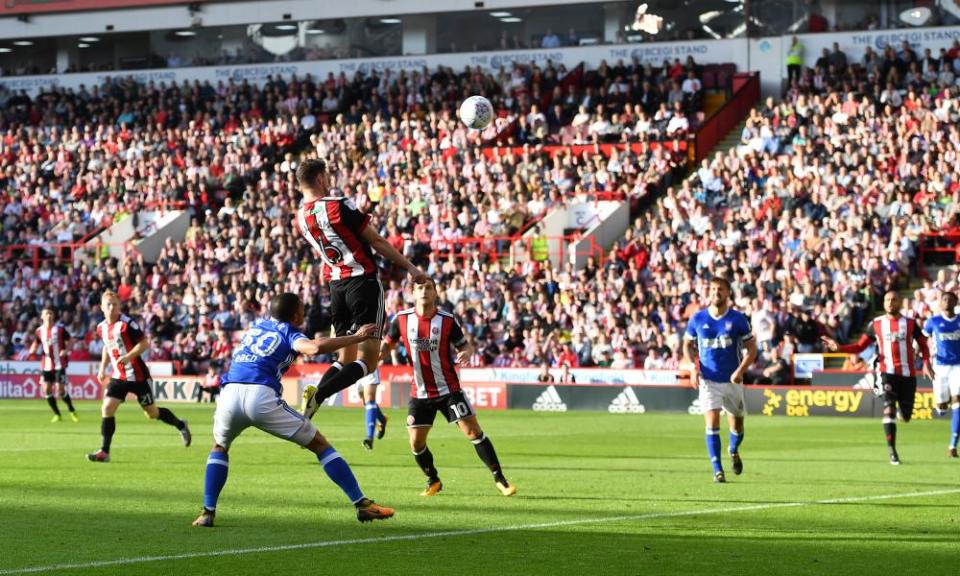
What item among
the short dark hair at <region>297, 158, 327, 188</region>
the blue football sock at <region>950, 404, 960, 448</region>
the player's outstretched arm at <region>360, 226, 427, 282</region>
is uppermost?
the short dark hair at <region>297, 158, 327, 188</region>

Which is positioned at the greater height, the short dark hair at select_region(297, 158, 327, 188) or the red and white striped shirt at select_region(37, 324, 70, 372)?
the short dark hair at select_region(297, 158, 327, 188)

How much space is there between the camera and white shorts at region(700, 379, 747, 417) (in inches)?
671

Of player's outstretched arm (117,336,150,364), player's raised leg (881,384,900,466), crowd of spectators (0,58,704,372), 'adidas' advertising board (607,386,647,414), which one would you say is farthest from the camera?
crowd of spectators (0,58,704,372)

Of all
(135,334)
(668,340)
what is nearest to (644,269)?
(668,340)

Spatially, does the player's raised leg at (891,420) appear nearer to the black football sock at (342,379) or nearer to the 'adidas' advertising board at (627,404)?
the black football sock at (342,379)

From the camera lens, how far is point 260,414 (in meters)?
11.8

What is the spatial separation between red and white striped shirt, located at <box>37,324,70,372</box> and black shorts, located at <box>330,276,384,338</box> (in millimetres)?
19534

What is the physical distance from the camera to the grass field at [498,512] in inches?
409

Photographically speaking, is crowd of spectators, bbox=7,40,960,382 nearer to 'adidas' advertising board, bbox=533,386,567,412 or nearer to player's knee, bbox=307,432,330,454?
'adidas' advertising board, bbox=533,386,567,412

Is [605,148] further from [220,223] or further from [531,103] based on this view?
[220,223]

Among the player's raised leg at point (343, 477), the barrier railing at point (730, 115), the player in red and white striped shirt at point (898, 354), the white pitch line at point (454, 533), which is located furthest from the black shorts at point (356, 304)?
the barrier railing at point (730, 115)

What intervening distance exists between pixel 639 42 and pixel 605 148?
657 cm

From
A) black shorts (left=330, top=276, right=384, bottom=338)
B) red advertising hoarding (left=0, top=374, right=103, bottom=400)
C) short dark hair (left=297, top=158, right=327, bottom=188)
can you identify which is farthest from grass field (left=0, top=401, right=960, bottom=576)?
red advertising hoarding (left=0, top=374, right=103, bottom=400)

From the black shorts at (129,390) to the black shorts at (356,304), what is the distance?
7.17 metres
